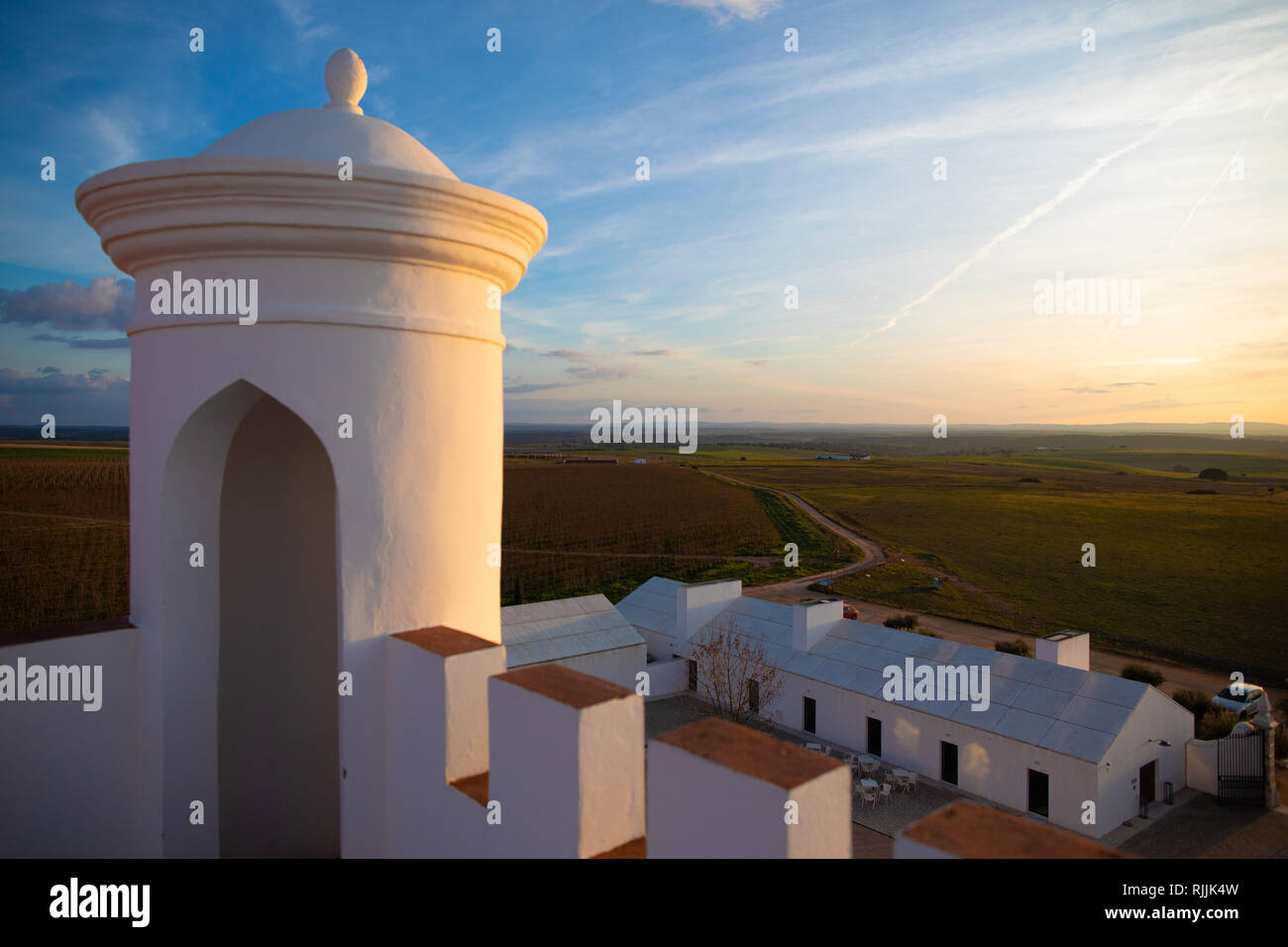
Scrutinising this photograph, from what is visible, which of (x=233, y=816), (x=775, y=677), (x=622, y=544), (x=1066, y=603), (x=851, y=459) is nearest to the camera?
(x=233, y=816)

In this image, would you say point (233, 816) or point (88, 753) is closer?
point (88, 753)

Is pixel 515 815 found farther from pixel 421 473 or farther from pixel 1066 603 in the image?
pixel 1066 603

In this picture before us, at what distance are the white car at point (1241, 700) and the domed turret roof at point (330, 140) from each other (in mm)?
29094

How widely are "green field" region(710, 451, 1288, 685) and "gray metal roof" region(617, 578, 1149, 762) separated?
60.6 ft

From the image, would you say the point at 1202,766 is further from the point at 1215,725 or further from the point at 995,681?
the point at 995,681

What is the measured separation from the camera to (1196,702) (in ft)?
81.4

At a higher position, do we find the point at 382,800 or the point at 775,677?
the point at 382,800

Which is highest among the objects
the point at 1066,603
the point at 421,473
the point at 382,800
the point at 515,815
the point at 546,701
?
the point at 421,473

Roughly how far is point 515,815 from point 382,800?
136 centimetres

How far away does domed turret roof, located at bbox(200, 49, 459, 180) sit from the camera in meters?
4.64

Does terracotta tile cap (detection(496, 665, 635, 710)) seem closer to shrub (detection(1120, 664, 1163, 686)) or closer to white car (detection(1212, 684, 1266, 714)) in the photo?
white car (detection(1212, 684, 1266, 714))

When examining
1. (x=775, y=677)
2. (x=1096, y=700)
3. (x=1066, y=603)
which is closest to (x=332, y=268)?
(x=1096, y=700)

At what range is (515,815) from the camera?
3.58 metres

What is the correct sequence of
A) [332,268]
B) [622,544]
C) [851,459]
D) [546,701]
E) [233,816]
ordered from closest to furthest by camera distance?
[546,701] < [332,268] < [233,816] < [622,544] < [851,459]
